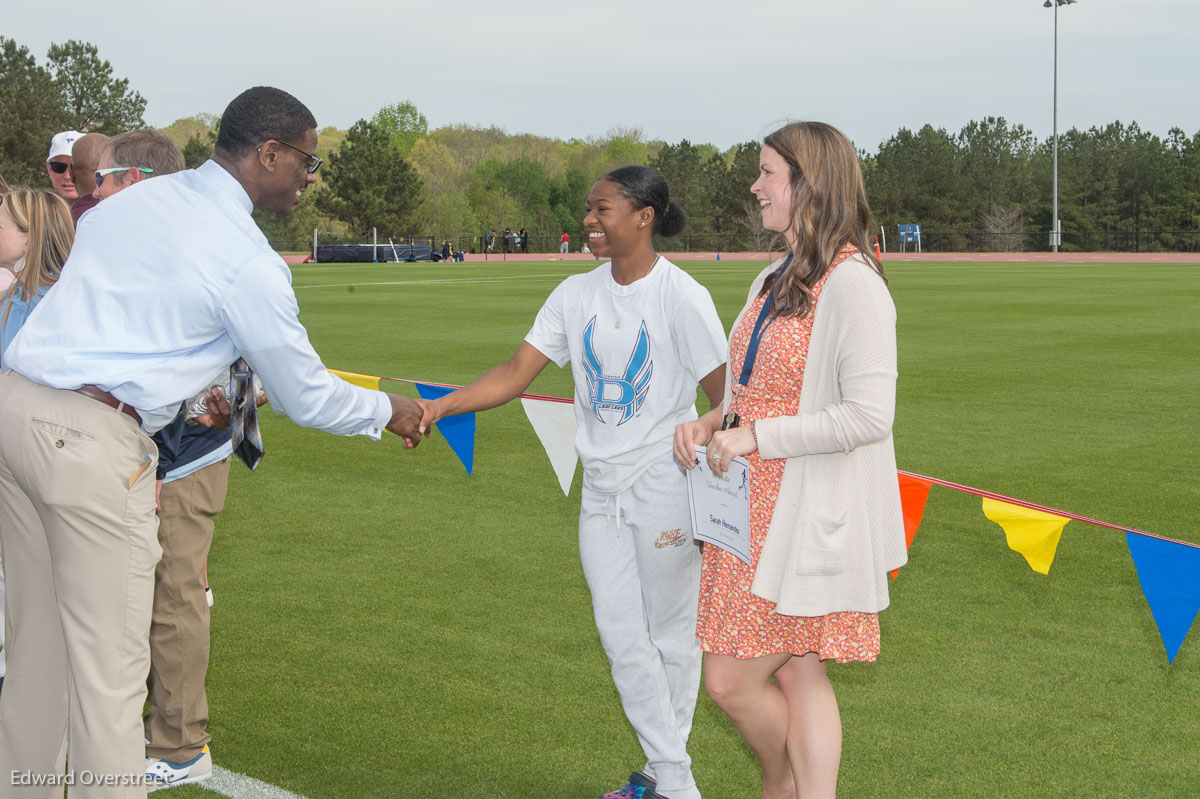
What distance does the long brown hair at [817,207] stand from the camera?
3043 mm

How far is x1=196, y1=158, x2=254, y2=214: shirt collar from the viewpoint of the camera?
3238mm

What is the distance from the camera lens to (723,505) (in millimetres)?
3244

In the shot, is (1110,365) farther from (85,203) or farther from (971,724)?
(85,203)

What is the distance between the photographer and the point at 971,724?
4375 millimetres

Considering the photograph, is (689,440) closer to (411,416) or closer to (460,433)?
(411,416)

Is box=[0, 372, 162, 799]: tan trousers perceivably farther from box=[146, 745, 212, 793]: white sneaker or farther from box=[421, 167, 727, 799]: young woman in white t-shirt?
box=[421, 167, 727, 799]: young woman in white t-shirt

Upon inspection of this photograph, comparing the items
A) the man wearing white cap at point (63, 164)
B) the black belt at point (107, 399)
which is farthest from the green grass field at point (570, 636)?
the man wearing white cap at point (63, 164)

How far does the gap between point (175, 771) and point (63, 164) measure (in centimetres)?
364

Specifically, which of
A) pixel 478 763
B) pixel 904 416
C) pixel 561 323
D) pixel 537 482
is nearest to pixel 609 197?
pixel 561 323

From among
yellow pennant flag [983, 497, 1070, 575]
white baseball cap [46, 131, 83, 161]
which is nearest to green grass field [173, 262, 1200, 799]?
yellow pennant flag [983, 497, 1070, 575]

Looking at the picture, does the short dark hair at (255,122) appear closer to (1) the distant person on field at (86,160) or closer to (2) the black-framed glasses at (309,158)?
(2) the black-framed glasses at (309,158)

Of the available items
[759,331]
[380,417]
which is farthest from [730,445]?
[380,417]

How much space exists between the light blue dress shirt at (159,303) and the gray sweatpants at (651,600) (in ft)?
4.02

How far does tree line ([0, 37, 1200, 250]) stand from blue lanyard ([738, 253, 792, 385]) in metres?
61.5
